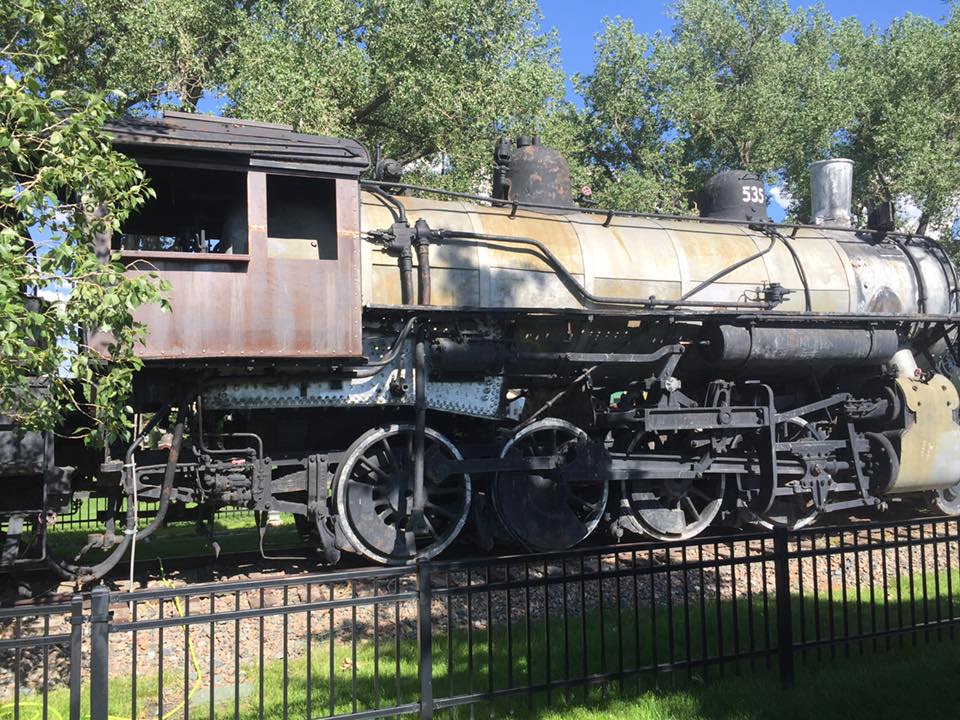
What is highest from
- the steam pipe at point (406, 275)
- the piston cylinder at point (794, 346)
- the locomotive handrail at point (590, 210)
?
the locomotive handrail at point (590, 210)

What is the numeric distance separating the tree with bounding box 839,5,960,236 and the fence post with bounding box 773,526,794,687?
1956 centimetres

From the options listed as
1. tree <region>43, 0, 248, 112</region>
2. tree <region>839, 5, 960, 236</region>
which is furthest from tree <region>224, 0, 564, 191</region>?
tree <region>839, 5, 960, 236</region>

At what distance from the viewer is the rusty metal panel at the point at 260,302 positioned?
6422mm

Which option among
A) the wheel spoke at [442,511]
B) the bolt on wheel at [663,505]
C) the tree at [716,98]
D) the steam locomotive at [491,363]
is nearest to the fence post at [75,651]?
the steam locomotive at [491,363]

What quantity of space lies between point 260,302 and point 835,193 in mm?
8314

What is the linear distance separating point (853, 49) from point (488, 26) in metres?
17.8

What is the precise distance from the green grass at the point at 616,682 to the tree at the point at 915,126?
63.7 feet

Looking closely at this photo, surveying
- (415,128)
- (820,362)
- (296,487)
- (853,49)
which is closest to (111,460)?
(296,487)

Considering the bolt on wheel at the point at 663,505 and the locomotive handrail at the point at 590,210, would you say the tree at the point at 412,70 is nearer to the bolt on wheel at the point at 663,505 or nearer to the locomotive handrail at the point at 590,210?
the locomotive handrail at the point at 590,210

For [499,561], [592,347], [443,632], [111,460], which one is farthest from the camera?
[592,347]

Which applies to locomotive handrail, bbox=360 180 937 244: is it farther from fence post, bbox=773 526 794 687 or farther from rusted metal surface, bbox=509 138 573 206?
fence post, bbox=773 526 794 687

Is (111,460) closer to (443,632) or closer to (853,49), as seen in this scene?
(443,632)

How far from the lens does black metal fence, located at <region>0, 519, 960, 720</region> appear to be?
3.94 m

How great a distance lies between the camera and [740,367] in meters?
8.86
